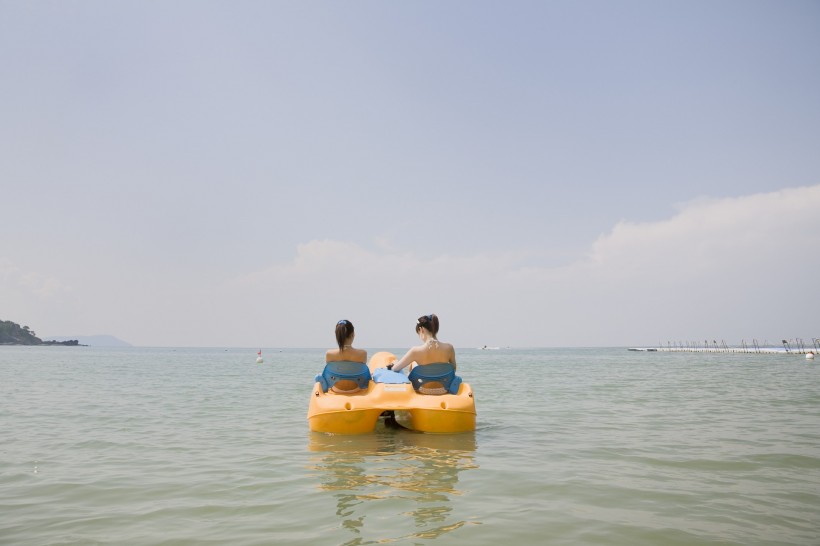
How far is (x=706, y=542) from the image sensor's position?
4145 millimetres

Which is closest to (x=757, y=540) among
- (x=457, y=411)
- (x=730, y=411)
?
(x=457, y=411)

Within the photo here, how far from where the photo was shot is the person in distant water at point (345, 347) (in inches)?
360

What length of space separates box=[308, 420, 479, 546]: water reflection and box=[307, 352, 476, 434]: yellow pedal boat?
201 mm

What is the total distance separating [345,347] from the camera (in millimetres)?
9289

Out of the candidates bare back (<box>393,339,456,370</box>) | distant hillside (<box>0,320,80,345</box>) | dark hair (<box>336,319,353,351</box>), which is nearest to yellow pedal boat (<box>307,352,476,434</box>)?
bare back (<box>393,339,456,370</box>)

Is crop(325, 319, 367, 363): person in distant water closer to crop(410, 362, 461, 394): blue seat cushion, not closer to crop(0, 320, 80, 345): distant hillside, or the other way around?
crop(410, 362, 461, 394): blue seat cushion

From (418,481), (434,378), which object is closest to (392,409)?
(434,378)

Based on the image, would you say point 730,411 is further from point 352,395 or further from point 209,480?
point 209,480

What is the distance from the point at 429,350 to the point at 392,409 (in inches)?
48.6

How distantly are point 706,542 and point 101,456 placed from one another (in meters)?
7.96

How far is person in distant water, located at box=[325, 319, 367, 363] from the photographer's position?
913 cm

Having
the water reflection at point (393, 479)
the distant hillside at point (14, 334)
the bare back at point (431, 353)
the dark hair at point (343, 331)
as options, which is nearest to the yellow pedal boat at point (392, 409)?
the water reflection at point (393, 479)

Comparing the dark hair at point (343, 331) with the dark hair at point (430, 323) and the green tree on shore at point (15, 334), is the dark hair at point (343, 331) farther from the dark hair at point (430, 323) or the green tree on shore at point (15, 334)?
the green tree on shore at point (15, 334)

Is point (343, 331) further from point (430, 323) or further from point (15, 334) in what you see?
point (15, 334)
